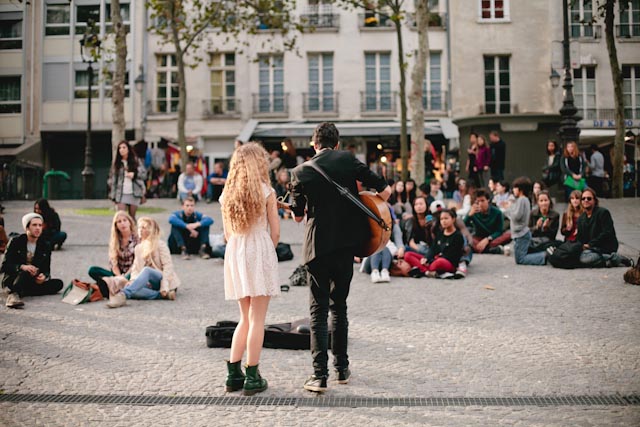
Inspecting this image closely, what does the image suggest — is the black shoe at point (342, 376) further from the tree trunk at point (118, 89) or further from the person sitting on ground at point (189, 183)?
the tree trunk at point (118, 89)

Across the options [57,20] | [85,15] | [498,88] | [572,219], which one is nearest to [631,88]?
[498,88]

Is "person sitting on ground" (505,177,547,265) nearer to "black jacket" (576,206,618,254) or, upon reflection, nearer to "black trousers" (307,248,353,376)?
"black jacket" (576,206,618,254)

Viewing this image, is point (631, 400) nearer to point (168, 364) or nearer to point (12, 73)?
point (168, 364)

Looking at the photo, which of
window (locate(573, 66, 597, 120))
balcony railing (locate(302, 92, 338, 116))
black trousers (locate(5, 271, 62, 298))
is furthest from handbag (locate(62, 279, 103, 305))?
balcony railing (locate(302, 92, 338, 116))

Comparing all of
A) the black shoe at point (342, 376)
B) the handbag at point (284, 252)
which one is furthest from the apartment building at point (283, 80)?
the black shoe at point (342, 376)

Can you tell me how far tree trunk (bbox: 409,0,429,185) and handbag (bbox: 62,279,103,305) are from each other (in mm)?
13088

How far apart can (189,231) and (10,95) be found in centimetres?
2744

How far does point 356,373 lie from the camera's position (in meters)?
Result: 5.79

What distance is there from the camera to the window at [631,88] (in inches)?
1088

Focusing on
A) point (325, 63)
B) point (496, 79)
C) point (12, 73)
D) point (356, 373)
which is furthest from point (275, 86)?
point (356, 373)

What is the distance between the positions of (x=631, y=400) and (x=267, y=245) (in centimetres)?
278

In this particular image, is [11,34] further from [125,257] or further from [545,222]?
[545,222]

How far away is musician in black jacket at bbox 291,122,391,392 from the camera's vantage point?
210 inches

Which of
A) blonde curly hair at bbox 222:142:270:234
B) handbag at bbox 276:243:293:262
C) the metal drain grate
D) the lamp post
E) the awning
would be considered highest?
the awning
